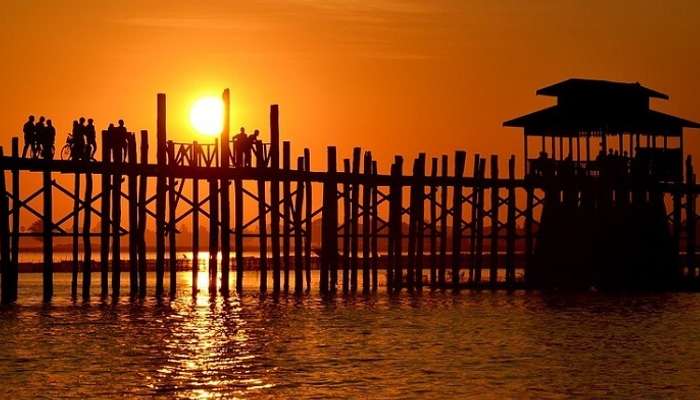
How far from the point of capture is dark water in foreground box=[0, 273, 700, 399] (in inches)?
895

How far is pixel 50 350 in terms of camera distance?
90.8 feet

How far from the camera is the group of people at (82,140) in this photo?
116 ft

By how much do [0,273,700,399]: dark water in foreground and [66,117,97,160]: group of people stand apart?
3931 mm

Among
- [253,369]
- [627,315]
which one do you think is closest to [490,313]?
[627,315]

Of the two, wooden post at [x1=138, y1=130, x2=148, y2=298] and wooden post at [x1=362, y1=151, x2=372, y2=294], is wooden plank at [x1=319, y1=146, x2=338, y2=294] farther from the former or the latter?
wooden post at [x1=138, y1=130, x2=148, y2=298]

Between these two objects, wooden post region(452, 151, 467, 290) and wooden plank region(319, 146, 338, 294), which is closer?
wooden plank region(319, 146, 338, 294)

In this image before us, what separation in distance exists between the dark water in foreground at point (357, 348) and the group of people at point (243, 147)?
12.6 ft

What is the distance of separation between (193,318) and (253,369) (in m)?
10.2

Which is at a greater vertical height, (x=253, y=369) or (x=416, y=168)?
(x=416, y=168)

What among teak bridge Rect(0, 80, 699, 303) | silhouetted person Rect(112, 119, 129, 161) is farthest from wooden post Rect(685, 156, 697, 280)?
silhouetted person Rect(112, 119, 129, 161)

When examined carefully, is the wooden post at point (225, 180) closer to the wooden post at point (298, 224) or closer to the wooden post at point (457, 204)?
the wooden post at point (298, 224)

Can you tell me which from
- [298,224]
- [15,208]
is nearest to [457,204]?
[298,224]

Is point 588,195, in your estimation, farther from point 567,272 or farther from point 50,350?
point 50,350

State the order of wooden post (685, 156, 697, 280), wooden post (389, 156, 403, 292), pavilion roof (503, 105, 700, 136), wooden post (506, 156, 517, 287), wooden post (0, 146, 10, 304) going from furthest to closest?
wooden post (685, 156, 697, 280) < pavilion roof (503, 105, 700, 136) < wooden post (506, 156, 517, 287) < wooden post (389, 156, 403, 292) < wooden post (0, 146, 10, 304)
